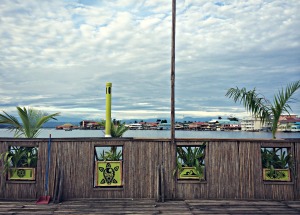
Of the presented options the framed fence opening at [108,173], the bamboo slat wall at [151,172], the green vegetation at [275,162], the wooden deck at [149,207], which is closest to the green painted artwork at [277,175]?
the green vegetation at [275,162]

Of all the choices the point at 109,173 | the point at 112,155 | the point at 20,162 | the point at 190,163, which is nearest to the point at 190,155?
the point at 190,163

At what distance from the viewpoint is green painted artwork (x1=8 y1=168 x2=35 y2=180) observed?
744 cm

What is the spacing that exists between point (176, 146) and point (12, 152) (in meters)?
4.82

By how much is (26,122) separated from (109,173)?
3.22 m

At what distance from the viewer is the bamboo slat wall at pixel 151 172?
741 centimetres

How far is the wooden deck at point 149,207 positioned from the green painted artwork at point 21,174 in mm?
669

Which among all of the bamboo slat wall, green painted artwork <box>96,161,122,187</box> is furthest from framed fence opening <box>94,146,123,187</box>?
the bamboo slat wall

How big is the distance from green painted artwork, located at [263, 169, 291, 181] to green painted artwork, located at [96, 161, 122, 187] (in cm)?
423

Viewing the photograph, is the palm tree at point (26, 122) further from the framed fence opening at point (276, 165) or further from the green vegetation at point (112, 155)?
the framed fence opening at point (276, 165)

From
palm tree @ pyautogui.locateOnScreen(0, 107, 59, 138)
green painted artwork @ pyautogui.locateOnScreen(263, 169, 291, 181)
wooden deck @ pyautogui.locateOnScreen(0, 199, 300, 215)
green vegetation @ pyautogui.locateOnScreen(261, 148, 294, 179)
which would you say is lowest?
wooden deck @ pyautogui.locateOnScreen(0, 199, 300, 215)

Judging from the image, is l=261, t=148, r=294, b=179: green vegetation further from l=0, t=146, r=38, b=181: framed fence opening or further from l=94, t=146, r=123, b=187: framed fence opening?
l=0, t=146, r=38, b=181: framed fence opening

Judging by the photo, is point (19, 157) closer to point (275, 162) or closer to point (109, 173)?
point (109, 173)

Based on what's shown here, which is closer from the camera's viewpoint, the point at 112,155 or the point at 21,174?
the point at 21,174

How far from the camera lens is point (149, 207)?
21.6 ft
